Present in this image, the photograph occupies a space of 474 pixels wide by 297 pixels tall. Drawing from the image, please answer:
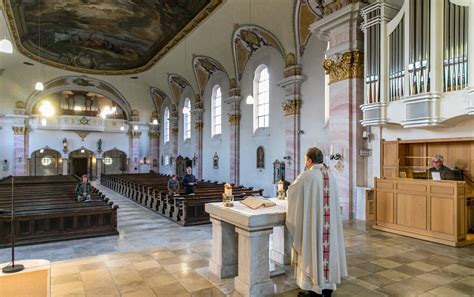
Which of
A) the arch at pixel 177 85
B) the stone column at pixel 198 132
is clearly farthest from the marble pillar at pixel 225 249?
the arch at pixel 177 85

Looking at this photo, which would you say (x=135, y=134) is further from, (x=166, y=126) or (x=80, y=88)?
(x=80, y=88)

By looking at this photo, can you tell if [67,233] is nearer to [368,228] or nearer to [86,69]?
[368,228]

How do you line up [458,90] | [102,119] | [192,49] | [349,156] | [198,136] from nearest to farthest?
[458,90] < [349,156] < [192,49] < [198,136] < [102,119]

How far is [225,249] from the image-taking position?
14.6ft

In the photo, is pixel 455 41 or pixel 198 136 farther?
pixel 198 136

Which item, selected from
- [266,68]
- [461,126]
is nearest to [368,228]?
[461,126]

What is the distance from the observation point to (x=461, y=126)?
6.54m

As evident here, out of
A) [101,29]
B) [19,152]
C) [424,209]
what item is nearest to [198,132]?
[101,29]

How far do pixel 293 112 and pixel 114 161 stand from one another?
19.5 meters

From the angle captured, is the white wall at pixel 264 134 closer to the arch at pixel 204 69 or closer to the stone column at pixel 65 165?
the arch at pixel 204 69

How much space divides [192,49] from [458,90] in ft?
42.8

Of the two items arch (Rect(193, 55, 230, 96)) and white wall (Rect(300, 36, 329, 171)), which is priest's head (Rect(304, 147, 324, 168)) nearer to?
white wall (Rect(300, 36, 329, 171))

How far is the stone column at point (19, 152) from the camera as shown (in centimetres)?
2227

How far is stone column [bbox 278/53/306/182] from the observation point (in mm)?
12375
